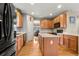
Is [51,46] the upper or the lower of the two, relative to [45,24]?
lower

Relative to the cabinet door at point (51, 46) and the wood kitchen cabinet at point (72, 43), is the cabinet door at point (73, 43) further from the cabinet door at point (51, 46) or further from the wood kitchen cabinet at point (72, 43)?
the cabinet door at point (51, 46)

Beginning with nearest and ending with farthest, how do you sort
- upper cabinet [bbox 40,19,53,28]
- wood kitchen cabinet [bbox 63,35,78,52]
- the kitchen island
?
the kitchen island < wood kitchen cabinet [bbox 63,35,78,52] < upper cabinet [bbox 40,19,53,28]

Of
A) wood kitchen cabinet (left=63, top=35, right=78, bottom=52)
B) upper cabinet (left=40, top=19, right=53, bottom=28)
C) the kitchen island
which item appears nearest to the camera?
the kitchen island

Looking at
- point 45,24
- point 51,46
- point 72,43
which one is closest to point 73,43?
point 72,43

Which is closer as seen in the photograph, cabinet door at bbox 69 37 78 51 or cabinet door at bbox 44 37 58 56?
cabinet door at bbox 44 37 58 56

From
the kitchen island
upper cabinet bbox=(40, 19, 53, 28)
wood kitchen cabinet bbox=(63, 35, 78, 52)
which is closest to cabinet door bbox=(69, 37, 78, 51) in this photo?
wood kitchen cabinet bbox=(63, 35, 78, 52)

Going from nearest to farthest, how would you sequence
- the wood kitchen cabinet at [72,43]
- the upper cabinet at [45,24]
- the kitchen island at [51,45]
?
the kitchen island at [51,45] < the wood kitchen cabinet at [72,43] < the upper cabinet at [45,24]

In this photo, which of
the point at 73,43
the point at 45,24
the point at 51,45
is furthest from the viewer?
the point at 45,24

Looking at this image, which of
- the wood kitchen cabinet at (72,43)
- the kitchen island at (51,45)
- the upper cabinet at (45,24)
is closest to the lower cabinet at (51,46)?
the kitchen island at (51,45)

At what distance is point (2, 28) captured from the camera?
1.33 metres

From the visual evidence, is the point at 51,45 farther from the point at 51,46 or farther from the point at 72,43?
the point at 72,43

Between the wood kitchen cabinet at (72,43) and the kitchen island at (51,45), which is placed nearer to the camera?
the kitchen island at (51,45)

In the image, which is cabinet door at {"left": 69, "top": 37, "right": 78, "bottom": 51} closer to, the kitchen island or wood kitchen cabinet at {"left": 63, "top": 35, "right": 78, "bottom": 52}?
wood kitchen cabinet at {"left": 63, "top": 35, "right": 78, "bottom": 52}

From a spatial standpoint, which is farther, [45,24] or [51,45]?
[45,24]
